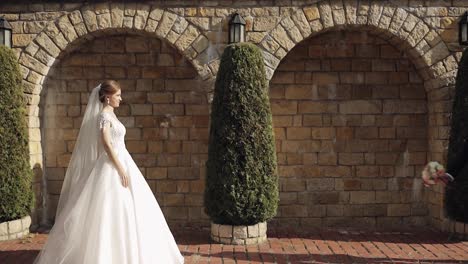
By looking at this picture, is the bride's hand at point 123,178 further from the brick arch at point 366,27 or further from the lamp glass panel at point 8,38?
the lamp glass panel at point 8,38

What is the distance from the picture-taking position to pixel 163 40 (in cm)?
696

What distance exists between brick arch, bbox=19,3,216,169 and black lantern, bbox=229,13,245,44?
402mm

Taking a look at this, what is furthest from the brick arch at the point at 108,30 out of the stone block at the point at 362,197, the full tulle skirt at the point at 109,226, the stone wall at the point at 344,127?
the stone block at the point at 362,197

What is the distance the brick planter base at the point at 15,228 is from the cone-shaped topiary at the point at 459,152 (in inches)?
231

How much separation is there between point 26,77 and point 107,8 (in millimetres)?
1549

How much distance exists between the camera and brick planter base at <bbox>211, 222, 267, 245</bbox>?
6320mm

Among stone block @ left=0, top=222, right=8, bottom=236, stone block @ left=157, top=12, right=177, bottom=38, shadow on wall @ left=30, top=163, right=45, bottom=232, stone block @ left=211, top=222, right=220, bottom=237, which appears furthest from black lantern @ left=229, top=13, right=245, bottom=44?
stone block @ left=0, top=222, right=8, bottom=236

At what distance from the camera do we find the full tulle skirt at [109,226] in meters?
4.46

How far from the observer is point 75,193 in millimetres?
4805

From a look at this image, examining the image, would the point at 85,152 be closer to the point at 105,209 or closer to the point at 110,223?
the point at 105,209

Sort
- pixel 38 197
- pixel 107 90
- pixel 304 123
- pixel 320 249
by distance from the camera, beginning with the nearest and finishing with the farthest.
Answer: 1. pixel 107 90
2. pixel 320 249
3. pixel 38 197
4. pixel 304 123

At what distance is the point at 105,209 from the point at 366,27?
458 centimetres

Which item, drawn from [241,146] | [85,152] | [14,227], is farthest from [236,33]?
[14,227]

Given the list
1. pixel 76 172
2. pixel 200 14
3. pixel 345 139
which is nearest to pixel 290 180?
pixel 345 139
